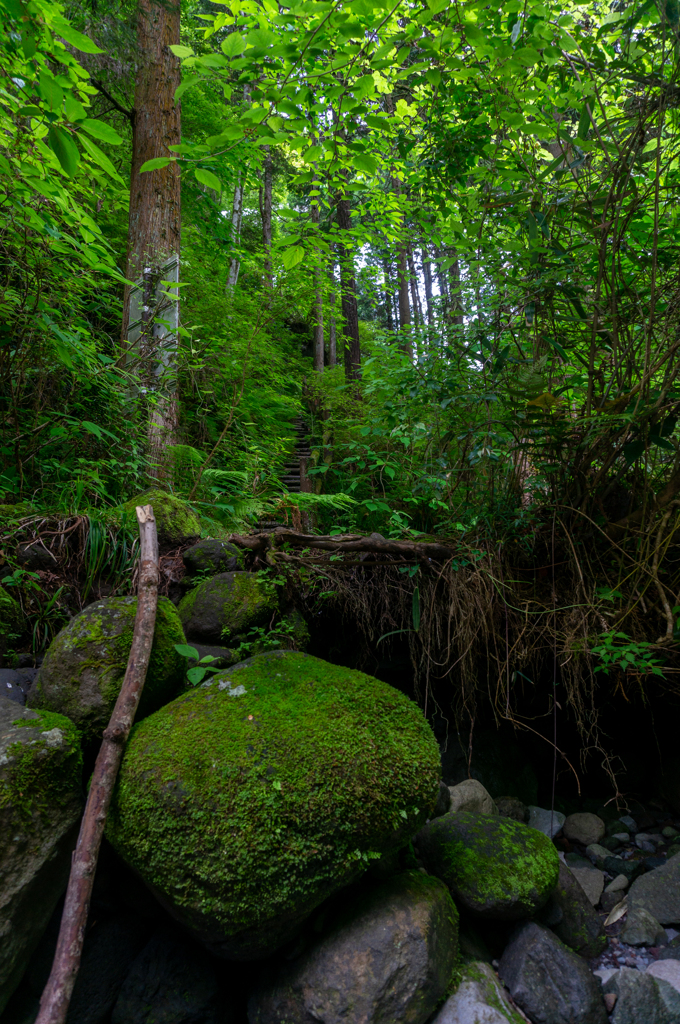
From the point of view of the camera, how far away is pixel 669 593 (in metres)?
3.19

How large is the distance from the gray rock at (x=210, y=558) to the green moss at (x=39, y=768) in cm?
137

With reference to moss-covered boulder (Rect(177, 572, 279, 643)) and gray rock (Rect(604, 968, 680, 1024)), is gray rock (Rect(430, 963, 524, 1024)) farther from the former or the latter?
moss-covered boulder (Rect(177, 572, 279, 643))

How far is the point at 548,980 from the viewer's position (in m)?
2.51

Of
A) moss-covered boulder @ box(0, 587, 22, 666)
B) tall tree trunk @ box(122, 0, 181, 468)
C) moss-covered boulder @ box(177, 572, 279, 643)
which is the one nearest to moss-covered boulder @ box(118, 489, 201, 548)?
moss-covered boulder @ box(177, 572, 279, 643)

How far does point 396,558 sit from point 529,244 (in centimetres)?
230

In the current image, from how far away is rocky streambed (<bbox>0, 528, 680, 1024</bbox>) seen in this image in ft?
6.59

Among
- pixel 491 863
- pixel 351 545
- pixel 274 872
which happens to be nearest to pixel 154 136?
pixel 351 545

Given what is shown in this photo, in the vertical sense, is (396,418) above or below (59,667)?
above

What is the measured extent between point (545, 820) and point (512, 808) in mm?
269

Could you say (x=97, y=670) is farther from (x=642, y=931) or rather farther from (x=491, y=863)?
(x=642, y=931)

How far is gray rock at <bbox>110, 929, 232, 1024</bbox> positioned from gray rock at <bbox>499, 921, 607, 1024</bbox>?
4.70ft

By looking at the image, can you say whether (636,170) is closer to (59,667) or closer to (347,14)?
(347,14)

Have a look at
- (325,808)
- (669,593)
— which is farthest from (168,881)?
(669,593)

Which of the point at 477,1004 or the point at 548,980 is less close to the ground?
the point at 477,1004
